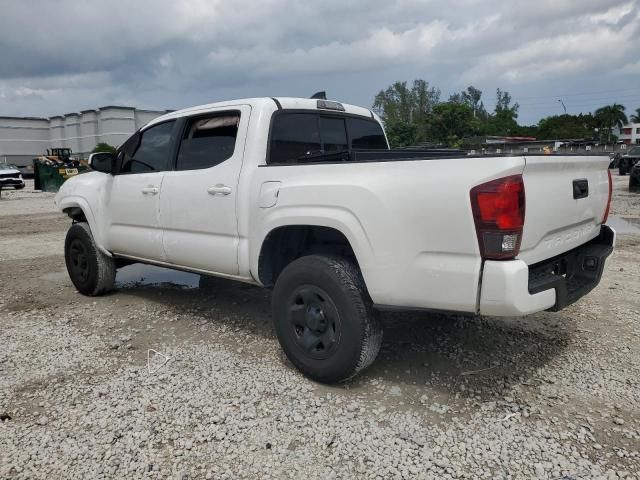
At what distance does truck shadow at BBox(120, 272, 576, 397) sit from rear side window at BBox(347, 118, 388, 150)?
157 centimetres

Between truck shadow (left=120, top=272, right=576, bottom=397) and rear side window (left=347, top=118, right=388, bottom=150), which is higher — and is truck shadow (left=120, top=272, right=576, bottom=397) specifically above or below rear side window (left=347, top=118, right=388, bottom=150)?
below

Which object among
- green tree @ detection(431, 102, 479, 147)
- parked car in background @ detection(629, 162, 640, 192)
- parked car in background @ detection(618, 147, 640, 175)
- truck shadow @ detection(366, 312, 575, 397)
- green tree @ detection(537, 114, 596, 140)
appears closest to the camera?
truck shadow @ detection(366, 312, 575, 397)

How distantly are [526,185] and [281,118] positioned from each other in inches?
77.1

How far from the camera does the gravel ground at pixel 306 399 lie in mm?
2547

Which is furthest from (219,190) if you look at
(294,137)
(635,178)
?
(635,178)

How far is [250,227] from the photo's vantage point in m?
3.62

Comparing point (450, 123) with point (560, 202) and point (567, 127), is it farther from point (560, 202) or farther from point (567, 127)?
point (560, 202)

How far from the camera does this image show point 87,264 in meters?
5.37

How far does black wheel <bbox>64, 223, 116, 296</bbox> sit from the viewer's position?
5.29m

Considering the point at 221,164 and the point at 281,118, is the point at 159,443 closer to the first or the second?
the point at 221,164

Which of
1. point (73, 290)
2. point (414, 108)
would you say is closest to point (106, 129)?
point (414, 108)

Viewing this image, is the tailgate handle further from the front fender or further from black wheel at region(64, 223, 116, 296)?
black wheel at region(64, 223, 116, 296)

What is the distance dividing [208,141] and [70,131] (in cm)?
8501

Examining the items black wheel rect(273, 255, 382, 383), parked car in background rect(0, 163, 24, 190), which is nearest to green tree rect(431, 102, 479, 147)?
parked car in background rect(0, 163, 24, 190)
